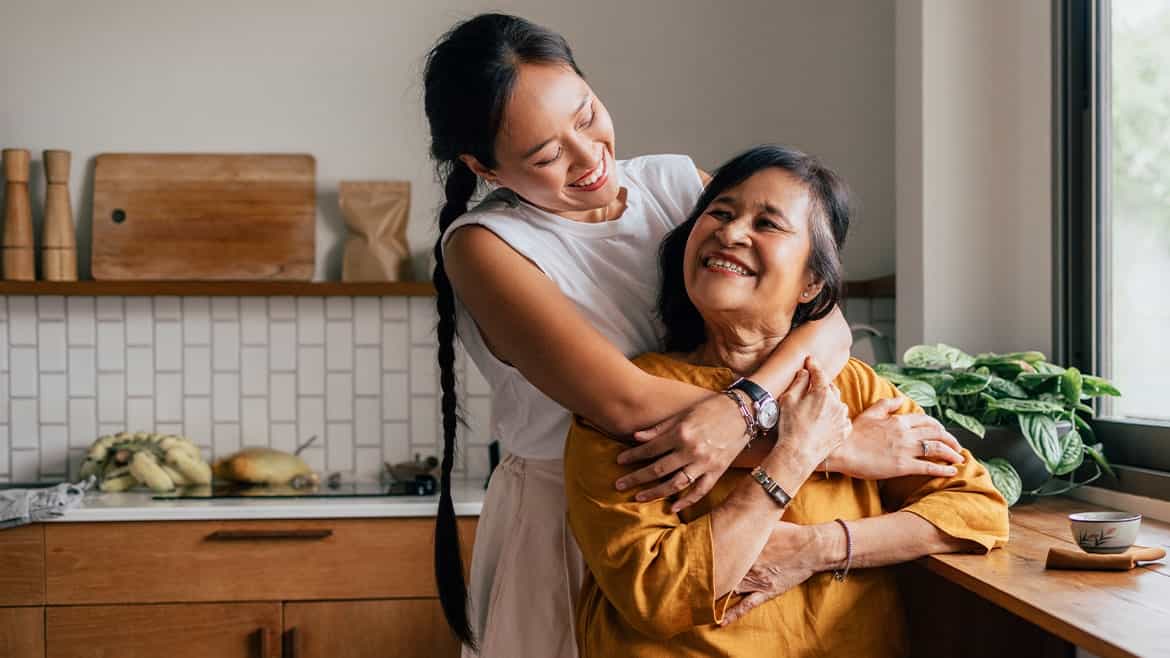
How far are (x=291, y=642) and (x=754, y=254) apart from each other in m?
1.81

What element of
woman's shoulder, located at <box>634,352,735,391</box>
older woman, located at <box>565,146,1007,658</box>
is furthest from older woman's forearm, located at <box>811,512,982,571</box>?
woman's shoulder, located at <box>634,352,735,391</box>

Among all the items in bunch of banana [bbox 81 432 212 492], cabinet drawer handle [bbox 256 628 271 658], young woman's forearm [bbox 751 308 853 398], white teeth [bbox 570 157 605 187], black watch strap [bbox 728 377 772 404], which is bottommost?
cabinet drawer handle [bbox 256 628 271 658]

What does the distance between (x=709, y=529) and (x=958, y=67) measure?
1676mm

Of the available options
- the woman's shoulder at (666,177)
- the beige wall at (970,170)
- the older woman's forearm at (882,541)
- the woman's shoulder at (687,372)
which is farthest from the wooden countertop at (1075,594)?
the beige wall at (970,170)

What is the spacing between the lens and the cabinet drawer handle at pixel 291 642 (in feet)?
8.88

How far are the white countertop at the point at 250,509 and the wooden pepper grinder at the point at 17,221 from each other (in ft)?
2.34

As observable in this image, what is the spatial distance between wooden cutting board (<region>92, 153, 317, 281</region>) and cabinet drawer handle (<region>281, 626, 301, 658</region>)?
0.99 meters

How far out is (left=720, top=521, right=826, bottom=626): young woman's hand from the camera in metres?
1.37

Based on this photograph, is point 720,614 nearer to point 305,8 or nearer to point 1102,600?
point 1102,600

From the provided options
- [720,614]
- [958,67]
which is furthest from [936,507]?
[958,67]

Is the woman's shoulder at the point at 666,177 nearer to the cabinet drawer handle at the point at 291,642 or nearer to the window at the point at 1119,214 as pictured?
the window at the point at 1119,214

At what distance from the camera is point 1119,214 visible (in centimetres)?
227

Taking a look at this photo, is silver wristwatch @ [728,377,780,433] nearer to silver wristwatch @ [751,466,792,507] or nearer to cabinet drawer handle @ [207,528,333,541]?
silver wristwatch @ [751,466,792,507]

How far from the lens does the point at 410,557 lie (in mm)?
2748
